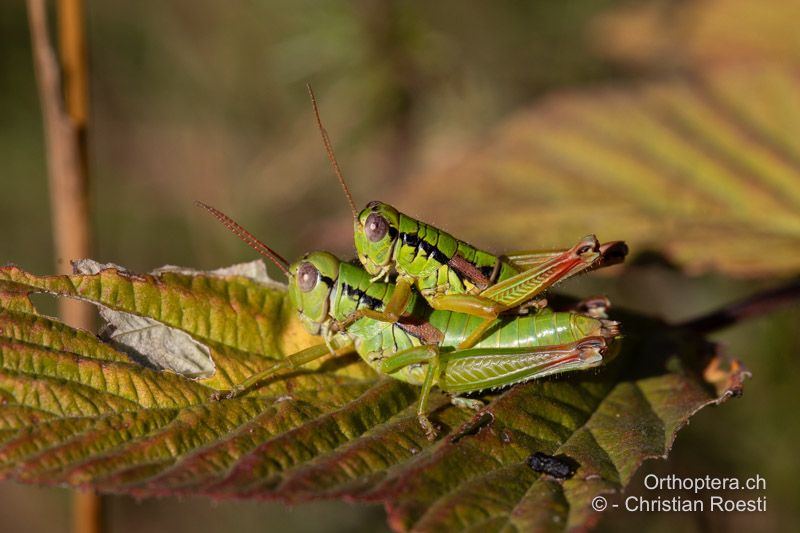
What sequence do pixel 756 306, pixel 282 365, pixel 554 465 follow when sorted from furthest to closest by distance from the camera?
pixel 756 306 → pixel 282 365 → pixel 554 465

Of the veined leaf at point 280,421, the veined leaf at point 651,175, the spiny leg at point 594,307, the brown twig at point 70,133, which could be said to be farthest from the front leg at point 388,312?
the brown twig at point 70,133

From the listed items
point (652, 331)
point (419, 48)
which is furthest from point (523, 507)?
point (419, 48)

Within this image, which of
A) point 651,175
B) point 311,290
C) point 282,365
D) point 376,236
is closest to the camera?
point 282,365

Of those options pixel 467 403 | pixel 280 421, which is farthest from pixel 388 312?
pixel 280 421

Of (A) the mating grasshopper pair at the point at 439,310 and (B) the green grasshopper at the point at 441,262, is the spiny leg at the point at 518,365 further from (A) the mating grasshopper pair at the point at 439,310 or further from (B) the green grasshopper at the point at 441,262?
(B) the green grasshopper at the point at 441,262

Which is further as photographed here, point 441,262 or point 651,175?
point 651,175

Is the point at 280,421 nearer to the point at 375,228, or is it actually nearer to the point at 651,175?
the point at 375,228

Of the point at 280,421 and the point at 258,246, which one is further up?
the point at 258,246
